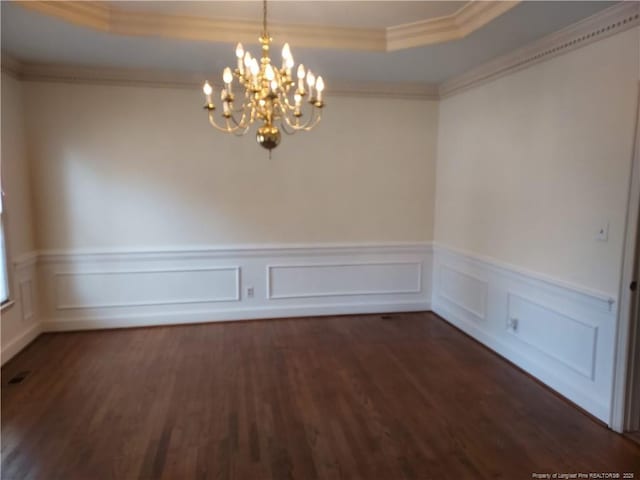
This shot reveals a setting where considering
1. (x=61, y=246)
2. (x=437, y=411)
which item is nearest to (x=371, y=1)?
(x=437, y=411)

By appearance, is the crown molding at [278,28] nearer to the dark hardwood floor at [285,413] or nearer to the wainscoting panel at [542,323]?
the wainscoting panel at [542,323]

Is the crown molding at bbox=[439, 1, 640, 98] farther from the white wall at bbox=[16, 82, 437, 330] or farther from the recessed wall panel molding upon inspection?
the recessed wall panel molding

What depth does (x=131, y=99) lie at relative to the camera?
4172mm

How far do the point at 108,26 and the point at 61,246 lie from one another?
87.7 inches

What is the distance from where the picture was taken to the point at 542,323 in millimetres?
3260

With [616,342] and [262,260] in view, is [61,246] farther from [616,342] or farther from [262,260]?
[616,342]

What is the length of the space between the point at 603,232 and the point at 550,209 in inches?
19.4

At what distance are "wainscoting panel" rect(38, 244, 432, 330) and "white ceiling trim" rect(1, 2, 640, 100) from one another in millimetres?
1693

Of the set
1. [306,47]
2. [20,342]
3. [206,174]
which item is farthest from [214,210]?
[20,342]

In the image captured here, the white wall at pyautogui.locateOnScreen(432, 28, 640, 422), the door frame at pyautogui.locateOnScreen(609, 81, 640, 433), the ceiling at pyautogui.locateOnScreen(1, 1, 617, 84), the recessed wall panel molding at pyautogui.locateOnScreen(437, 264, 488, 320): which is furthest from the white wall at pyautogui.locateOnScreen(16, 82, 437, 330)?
the door frame at pyautogui.locateOnScreen(609, 81, 640, 433)

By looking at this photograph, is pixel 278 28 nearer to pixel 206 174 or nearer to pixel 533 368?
pixel 206 174

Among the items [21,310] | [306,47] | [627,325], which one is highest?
[306,47]

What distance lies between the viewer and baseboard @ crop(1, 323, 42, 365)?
3.57 metres

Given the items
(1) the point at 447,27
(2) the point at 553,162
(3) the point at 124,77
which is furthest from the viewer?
(3) the point at 124,77
